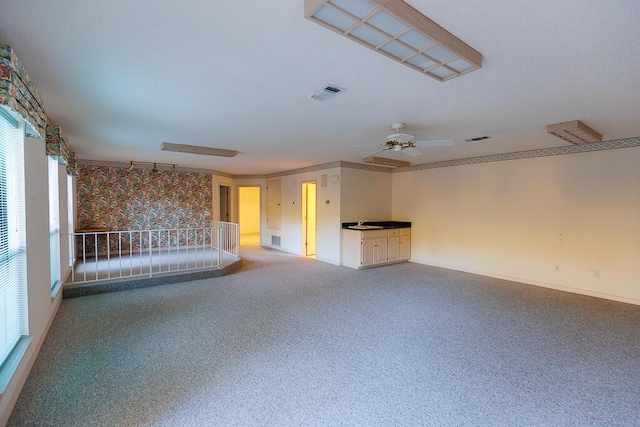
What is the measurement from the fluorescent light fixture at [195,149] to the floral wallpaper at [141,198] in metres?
3.01

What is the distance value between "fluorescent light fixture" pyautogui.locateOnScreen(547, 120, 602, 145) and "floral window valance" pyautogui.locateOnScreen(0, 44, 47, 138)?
518cm

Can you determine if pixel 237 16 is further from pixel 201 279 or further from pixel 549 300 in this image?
pixel 549 300

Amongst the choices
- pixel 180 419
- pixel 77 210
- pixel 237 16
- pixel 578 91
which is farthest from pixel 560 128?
pixel 77 210

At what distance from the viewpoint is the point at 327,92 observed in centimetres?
268

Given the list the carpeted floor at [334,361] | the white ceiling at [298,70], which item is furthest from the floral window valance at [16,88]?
the carpeted floor at [334,361]

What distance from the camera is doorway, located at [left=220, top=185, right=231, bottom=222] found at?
9.44 meters

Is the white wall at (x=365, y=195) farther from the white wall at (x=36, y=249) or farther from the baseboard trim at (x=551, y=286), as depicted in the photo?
the white wall at (x=36, y=249)

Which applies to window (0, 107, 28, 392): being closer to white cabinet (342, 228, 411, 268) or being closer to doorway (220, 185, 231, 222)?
white cabinet (342, 228, 411, 268)

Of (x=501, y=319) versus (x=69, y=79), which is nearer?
(x=69, y=79)

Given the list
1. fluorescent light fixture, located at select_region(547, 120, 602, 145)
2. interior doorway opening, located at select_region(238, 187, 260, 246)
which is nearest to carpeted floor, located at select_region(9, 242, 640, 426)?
fluorescent light fixture, located at select_region(547, 120, 602, 145)

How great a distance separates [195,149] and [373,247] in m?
4.20

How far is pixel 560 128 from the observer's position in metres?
3.57

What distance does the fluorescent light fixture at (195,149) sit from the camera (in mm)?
4996

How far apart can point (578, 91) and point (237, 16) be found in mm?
2951
